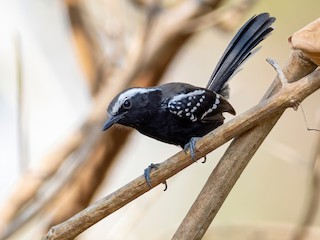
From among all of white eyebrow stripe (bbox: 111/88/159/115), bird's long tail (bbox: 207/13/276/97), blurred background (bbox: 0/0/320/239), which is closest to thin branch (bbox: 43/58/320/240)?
bird's long tail (bbox: 207/13/276/97)

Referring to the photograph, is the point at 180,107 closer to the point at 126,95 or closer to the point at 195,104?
the point at 195,104

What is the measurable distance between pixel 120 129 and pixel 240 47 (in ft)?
2.94

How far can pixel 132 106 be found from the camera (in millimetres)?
1952

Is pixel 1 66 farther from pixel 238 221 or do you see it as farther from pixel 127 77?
pixel 238 221

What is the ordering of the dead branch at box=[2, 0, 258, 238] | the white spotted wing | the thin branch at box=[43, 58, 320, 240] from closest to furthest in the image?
the thin branch at box=[43, 58, 320, 240] < the white spotted wing < the dead branch at box=[2, 0, 258, 238]

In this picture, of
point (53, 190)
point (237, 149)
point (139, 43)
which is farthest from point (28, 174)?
point (237, 149)

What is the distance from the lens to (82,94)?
12.6 ft

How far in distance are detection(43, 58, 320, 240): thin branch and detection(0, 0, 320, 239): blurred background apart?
1.10 m

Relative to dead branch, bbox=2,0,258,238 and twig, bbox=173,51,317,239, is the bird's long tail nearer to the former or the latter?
twig, bbox=173,51,317,239

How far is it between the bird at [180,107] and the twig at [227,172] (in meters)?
0.49

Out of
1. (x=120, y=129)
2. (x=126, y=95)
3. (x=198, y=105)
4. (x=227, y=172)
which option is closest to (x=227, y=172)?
(x=227, y=172)

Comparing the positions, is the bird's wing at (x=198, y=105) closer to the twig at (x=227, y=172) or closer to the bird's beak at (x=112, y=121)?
the bird's beak at (x=112, y=121)

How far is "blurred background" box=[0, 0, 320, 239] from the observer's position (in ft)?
8.71

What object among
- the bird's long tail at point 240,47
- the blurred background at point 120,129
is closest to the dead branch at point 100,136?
the blurred background at point 120,129
